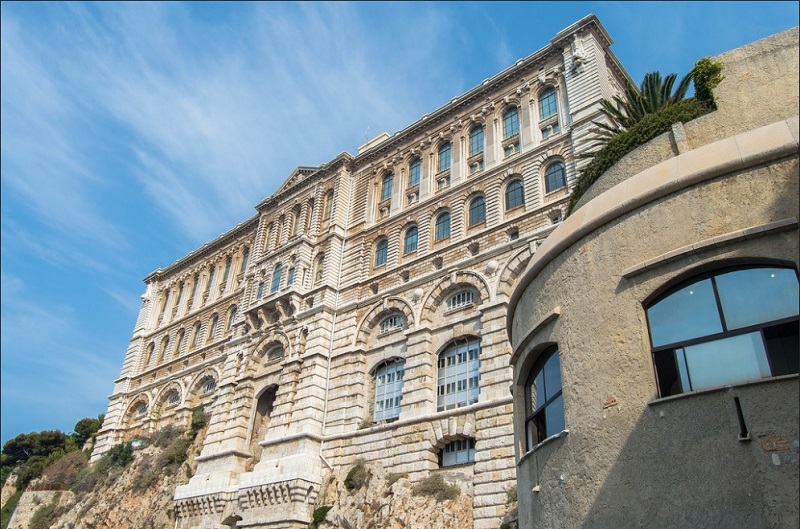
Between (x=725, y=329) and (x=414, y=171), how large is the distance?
2548 centimetres

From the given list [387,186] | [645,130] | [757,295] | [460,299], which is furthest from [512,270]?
[757,295]

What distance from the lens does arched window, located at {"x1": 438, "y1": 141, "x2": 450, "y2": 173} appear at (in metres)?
30.9

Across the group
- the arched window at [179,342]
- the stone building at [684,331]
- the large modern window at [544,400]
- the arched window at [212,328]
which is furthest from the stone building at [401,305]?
the stone building at [684,331]

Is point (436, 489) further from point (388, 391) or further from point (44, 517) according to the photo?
point (44, 517)

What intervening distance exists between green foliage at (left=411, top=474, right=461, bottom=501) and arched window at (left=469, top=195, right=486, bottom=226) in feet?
34.8

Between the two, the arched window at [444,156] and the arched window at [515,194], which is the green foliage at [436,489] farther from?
the arched window at [444,156]

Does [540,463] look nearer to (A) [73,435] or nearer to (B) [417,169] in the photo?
Result: (B) [417,169]

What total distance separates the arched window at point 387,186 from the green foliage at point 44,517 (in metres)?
26.1

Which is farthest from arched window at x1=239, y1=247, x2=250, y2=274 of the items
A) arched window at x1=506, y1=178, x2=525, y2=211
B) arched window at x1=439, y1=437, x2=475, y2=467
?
arched window at x1=439, y1=437, x2=475, y2=467

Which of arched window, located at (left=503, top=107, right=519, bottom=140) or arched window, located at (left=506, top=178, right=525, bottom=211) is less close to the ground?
arched window, located at (left=503, top=107, right=519, bottom=140)

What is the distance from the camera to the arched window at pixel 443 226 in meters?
28.4

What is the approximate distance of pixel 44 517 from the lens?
37500 mm

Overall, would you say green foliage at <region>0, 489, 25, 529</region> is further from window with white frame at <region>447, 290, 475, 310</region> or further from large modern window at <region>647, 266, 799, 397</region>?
large modern window at <region>647, 266, 799, 397</region>

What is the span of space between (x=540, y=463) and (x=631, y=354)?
2.21m
